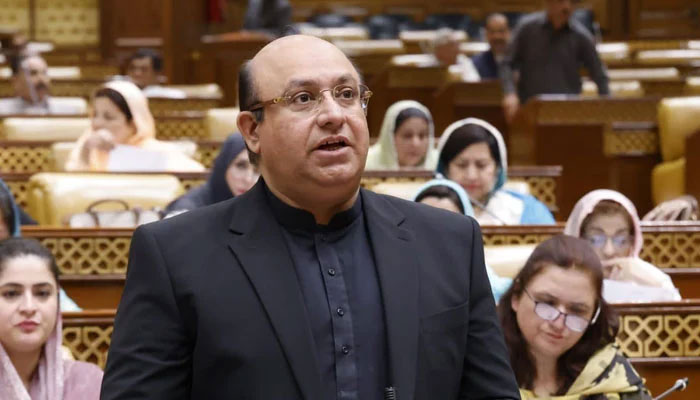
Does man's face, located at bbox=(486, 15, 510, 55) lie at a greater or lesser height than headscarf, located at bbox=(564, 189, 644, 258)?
greater

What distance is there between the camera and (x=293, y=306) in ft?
4.50

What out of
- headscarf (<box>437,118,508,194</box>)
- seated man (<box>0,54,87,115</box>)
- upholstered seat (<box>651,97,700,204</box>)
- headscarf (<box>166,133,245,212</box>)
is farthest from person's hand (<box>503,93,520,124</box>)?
headscarf (<box>166,133,245,212</box>)

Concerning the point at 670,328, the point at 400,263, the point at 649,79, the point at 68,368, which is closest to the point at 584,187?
the point at 649,79

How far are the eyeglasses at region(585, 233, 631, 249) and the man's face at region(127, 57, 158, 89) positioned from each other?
4781mm

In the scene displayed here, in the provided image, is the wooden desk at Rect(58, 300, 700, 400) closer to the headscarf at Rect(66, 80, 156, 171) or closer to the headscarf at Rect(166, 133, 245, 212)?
the headscarf at Rect(166, 133, 245, 212)

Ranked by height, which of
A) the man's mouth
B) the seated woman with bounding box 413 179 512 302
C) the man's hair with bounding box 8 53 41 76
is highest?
the man's mouth

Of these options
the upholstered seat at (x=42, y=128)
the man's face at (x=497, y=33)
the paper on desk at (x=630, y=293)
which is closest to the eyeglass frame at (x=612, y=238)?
the paper on desk at (x=630, y=293)

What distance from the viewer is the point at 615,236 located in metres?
3.78

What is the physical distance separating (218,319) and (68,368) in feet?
4.87

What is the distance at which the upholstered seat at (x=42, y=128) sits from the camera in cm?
635

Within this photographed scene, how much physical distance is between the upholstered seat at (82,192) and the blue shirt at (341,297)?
11.0 feet

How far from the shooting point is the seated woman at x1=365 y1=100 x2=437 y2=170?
17.8 ft

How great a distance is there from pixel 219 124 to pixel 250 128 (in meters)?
5.27

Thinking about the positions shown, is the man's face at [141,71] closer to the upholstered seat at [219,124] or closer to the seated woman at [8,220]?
the upholstered seat at [219,124]
